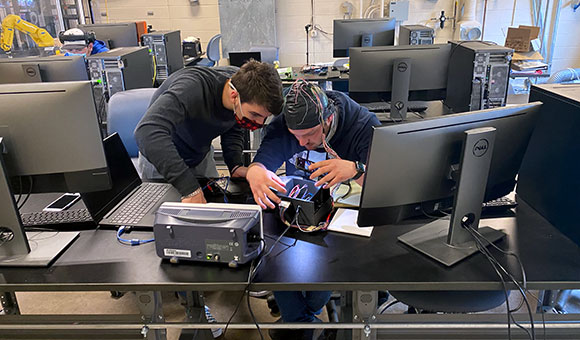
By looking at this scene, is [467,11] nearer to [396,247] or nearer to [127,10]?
A: [127,10]

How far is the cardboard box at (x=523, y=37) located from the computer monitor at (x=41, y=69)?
3.94m

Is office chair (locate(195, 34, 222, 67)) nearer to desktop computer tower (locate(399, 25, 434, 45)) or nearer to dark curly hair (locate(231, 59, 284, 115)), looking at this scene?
desktop computer tower (locate(399, 25, 434, 45))

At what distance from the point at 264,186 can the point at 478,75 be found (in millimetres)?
1915

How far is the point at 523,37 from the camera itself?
4.31m

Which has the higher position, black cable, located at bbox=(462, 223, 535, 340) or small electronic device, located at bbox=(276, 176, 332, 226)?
small electronic device, located at bbox=(276, 176, 332, 226)

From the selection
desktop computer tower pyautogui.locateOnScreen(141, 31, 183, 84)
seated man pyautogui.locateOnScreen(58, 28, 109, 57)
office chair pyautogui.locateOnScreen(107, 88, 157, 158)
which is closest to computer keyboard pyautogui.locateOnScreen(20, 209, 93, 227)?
office chair pyautogui.locateOnScreen(107, 88, 157, 158)

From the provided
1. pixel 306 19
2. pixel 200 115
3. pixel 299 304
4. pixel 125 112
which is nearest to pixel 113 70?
pixel 125 112

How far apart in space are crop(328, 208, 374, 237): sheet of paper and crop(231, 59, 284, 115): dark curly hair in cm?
42

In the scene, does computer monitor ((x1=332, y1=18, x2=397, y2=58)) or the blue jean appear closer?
the blue jean

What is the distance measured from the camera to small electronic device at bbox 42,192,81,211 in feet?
5.21

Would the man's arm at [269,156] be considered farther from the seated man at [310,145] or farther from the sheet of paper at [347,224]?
the sheet of paper at [347,224]

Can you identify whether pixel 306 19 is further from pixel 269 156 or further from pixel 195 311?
pixel 195 311

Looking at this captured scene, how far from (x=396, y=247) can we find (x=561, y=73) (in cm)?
436

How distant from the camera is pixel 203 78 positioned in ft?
5.55
